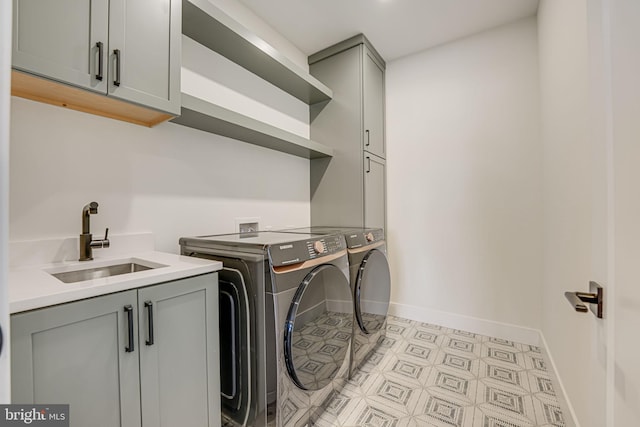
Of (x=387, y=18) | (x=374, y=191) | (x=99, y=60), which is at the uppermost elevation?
(x=387, y=18)

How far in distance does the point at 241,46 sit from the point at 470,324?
2.97 metres

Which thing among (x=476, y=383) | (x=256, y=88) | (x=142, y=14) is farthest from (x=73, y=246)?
(x=476, y=383)

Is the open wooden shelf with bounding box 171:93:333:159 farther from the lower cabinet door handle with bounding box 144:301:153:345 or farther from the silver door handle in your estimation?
the silver door handle

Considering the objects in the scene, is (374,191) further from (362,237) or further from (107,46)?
(107,46)

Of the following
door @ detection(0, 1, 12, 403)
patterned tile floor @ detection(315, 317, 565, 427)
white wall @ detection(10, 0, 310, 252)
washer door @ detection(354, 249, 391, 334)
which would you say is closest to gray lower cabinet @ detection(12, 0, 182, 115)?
white wall @ detection(10, 0, 310, 252)

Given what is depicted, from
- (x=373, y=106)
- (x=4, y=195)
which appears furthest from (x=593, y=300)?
(x=373, y=106)

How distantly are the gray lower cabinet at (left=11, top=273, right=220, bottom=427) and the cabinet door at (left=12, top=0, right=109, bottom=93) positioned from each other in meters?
0.83

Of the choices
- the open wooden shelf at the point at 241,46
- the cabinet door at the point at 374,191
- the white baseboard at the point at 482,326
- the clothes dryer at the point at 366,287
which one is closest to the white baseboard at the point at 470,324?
the white baseboard at the point at 482,326

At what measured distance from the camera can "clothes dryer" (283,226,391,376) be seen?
172 cm

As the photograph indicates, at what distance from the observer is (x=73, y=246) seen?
1.21 m

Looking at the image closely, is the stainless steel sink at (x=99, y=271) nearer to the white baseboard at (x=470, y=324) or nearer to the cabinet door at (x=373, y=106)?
the cabinet door at (x=373, y=106)

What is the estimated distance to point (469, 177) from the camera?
241cm

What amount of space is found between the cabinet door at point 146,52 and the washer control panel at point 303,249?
2.79ft

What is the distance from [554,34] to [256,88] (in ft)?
6.75
